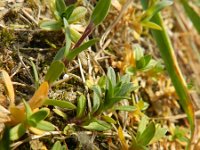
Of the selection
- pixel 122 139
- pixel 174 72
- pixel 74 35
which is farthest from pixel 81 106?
pixel 174 72

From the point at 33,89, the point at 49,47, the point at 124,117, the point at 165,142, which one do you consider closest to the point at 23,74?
the point at 33,89

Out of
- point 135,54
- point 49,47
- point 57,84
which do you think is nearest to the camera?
point 57,84

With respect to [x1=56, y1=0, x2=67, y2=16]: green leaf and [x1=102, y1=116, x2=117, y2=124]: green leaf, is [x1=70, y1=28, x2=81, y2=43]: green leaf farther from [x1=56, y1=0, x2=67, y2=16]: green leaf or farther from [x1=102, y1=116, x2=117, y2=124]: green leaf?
[x1=102, y1=116, x2=117, y2=124]: green leaf

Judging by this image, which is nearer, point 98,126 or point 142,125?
point 98,126

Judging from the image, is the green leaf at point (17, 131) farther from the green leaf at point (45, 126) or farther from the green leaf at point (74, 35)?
the green leaf at point (74, 35)

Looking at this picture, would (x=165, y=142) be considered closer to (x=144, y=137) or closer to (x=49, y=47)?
(x=144, y=137)

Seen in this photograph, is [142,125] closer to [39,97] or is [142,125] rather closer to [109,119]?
[109,119]

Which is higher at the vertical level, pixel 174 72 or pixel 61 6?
pixel 61 6

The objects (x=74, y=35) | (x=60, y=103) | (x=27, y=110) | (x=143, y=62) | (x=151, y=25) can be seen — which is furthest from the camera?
(x=151, y=25)
